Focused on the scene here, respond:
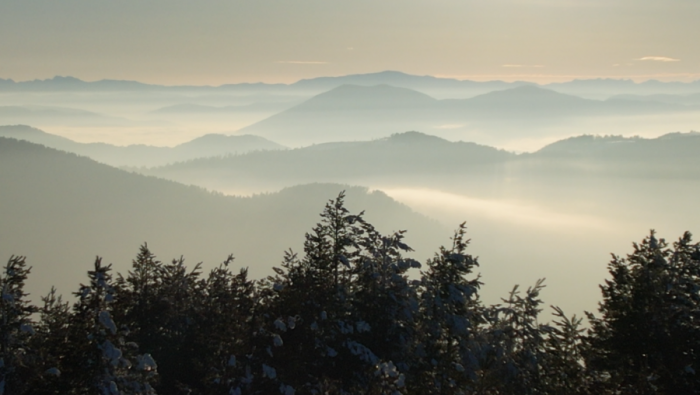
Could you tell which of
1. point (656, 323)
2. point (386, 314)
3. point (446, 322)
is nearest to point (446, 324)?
point (446, 322)

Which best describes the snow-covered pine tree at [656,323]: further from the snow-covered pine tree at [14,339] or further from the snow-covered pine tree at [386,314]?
the snow-covered pine tree at [14,339]

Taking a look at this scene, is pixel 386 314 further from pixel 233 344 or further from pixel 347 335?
pixel 233 344

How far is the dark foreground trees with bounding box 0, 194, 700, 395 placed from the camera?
16.3 meters

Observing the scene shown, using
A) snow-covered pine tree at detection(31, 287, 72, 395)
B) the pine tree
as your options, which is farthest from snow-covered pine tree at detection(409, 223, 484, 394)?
snow-covered pine tree at detection(31, 287, 72, 395)

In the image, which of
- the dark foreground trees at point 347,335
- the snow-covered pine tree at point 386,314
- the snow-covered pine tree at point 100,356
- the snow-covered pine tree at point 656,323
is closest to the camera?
the snow-covered pine tree at point 100,356

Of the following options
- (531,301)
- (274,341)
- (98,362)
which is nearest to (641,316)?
(531,301)

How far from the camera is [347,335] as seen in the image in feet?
66.6

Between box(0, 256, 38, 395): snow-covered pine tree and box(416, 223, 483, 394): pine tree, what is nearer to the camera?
box(0, 256, 38, 395): snow-covered pine tree

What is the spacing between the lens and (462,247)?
22.0m

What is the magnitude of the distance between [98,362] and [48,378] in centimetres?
193

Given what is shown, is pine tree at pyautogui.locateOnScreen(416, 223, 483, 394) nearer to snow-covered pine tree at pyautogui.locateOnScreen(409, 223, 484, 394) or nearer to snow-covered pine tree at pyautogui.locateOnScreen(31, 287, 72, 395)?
snow-covered pine tree at pyautogui.locateOnScreen(409, 223, 484, 394)

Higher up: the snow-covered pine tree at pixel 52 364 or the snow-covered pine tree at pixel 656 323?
the snow-covered pine tree at pixel 656 323

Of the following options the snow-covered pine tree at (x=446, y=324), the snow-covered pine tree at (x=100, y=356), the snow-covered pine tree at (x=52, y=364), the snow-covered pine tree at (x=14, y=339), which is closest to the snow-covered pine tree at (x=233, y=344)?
the snow-covered pine tree at (x=100, y=356)

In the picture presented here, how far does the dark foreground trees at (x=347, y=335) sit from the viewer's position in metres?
16.3
